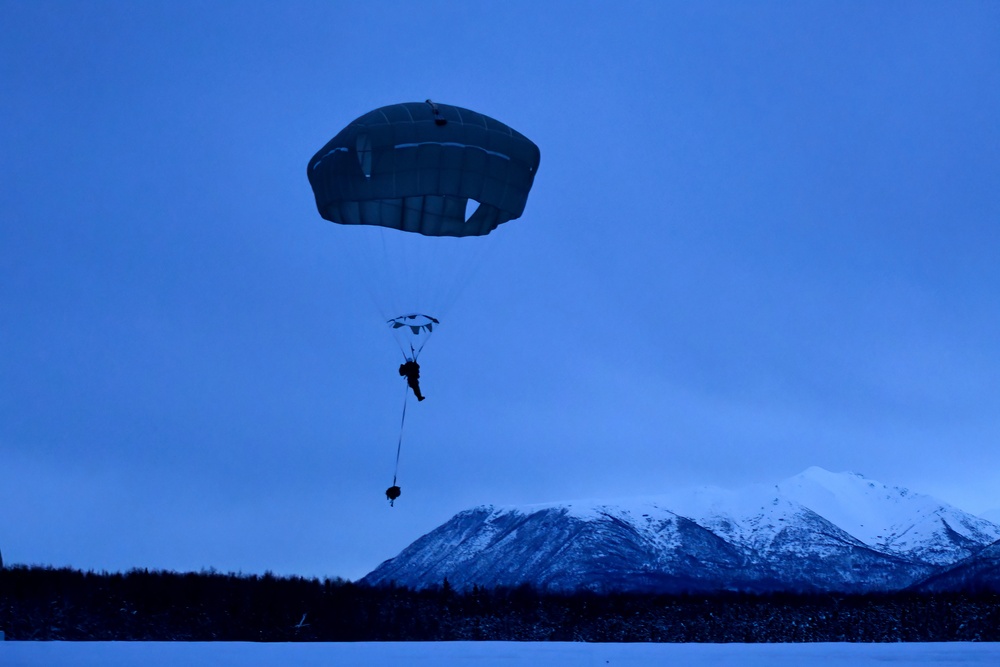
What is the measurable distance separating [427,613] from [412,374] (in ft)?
128

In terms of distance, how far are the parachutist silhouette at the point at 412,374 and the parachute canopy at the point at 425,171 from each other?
185 inches

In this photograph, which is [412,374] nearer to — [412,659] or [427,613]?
[412,659]

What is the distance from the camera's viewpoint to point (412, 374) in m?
29.2

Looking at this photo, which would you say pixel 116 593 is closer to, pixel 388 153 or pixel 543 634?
pixel 543 634

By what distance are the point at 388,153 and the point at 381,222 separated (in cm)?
270

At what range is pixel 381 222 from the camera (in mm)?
32312

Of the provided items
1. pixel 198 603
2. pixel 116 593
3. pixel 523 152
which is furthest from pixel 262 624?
pixel 523 152

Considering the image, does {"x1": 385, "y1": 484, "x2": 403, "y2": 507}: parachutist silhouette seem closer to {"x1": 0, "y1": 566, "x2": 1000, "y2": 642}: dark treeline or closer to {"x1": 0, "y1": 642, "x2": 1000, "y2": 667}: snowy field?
{"x1": 0, "y1": 642, "x2": 1000, "y2": 667}: snowy field

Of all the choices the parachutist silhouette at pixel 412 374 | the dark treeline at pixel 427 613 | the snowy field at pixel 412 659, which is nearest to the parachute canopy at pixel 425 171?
the parachutist silhouette at pixel 412 374

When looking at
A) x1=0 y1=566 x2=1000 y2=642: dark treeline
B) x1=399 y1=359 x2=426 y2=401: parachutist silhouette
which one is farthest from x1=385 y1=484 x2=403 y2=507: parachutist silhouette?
x1=0 y1=566 x2=1000 y2=642: dark treeline

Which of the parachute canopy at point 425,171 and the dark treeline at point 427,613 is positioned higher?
the parachute canopy at point 425,171

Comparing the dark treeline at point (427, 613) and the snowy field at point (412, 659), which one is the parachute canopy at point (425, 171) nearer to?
the snowy field at point (412, 659)

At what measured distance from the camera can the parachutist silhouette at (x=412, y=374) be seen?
29078 millimetres

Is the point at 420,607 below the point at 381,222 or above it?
below
